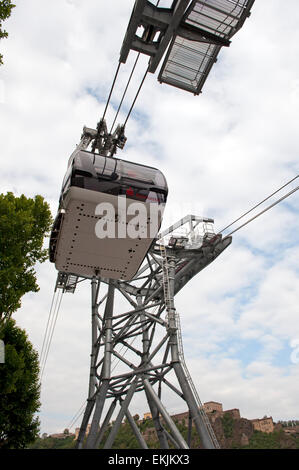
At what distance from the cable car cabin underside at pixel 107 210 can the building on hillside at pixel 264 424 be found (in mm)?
112030

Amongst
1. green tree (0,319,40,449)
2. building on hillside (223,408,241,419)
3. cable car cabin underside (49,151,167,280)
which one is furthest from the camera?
building on hillside (223,408,241,419)

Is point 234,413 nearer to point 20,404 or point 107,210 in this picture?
point 20,404

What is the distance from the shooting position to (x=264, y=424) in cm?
10325

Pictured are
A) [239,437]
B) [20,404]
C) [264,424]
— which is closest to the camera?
[20,404]

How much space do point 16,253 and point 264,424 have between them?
11488 cm

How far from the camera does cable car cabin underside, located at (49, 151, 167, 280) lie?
279 inches

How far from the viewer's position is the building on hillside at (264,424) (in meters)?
102

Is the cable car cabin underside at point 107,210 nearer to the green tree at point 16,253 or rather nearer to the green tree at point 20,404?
the green tree at point 16,253

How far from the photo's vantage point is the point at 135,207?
7.26 metres

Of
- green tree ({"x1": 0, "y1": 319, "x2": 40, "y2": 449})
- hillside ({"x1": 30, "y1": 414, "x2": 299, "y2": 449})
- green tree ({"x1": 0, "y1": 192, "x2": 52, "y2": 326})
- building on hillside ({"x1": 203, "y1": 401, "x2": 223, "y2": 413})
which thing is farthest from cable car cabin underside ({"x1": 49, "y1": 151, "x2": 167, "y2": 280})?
building on hillside ({"x1": 203, "y1": 401, "x2": 223, "y2": 413})

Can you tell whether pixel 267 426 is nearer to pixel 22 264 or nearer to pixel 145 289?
pixel 145 289

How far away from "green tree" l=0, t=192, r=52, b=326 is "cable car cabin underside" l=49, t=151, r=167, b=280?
1055 millimetres

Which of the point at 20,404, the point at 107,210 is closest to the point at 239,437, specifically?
the point at 20,404

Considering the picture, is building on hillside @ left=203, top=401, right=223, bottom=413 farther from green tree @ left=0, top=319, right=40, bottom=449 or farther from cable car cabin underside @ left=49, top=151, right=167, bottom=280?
cable car cabin underside @ left=49, top=151, right=167, bottom=280
